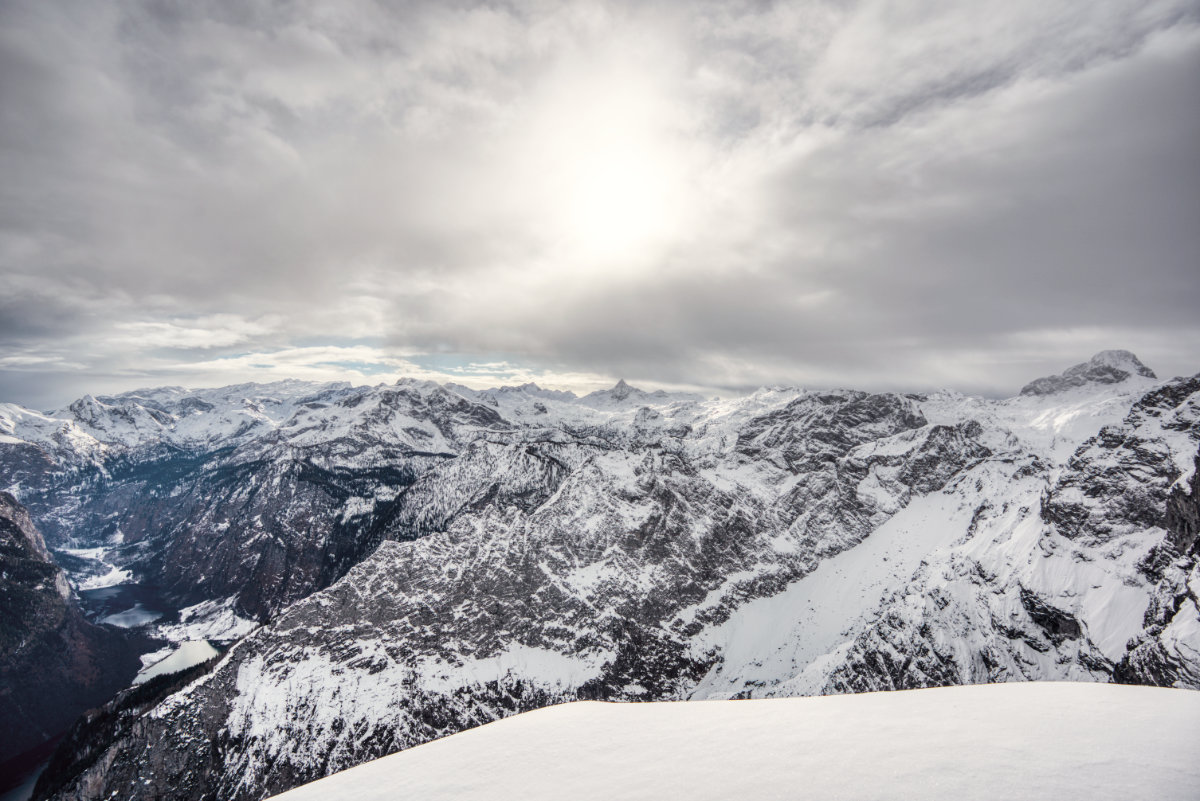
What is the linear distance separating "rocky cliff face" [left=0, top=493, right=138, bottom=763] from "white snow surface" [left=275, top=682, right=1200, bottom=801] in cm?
21855

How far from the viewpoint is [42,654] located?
148 m

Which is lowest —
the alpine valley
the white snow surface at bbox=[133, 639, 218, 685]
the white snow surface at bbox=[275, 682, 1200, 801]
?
the white snow surface at bbox=[133, 639, 218, 685]

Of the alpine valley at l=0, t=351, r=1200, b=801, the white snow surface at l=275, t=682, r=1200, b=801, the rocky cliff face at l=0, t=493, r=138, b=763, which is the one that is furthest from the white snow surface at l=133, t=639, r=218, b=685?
the white snow surface at l=275, t=682, r=1200, b=801

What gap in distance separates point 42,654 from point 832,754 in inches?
9710

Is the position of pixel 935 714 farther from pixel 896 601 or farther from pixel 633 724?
pixel 896 601

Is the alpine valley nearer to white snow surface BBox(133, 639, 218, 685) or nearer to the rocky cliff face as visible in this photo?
the rocky cliff face

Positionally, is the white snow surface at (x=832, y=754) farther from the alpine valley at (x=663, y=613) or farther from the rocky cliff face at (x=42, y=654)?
the rocky cliff face at (x=42, y=654)

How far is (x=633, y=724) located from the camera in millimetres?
8414

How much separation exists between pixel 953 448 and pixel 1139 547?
12033 centimetres

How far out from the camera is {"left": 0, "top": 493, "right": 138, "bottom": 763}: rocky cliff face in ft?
444

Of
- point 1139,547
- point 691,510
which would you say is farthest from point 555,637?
point 1139,547

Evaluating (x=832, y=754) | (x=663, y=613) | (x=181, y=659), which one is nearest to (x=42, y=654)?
(x=181, y=659)

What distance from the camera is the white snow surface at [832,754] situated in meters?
5.49

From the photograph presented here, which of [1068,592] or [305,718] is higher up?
[1068,592]
